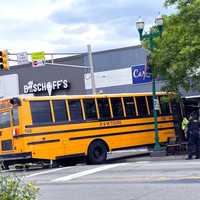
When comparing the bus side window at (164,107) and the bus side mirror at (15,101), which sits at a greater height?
the bus side mirror at (15,101)

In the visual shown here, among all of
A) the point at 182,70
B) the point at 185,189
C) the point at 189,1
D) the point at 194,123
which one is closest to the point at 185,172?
the point at 185,189

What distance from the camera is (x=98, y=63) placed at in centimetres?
4378

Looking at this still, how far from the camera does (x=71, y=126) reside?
22422 mm

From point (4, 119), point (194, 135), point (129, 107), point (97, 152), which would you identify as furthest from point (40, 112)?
point (194, 135)

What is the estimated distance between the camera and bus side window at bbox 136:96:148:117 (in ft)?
82.1

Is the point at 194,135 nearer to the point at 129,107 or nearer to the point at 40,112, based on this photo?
the point at 129,107

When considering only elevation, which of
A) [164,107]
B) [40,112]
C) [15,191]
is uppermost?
[40,112]

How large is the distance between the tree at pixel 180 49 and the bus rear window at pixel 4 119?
7001 millimetres

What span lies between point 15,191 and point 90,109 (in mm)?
16442

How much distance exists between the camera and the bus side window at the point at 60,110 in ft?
72.6

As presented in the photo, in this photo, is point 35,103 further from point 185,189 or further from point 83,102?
point 185,189

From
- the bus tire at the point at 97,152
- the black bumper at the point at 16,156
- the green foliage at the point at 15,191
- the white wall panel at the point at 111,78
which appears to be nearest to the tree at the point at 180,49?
the bus tire at the point at 97,152

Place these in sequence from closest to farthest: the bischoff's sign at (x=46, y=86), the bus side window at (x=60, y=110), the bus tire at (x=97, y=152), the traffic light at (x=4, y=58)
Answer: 1. the bus side window at (x=60, y=110)
2. the bus tire at (x=97, y=152)
3. the traffic light at (x=4, y=58)
4. the bischoff's sign at (x=46, y=86)

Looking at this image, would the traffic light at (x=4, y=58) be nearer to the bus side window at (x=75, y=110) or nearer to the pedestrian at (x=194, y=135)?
the bus side window at (x=75, y=110)
